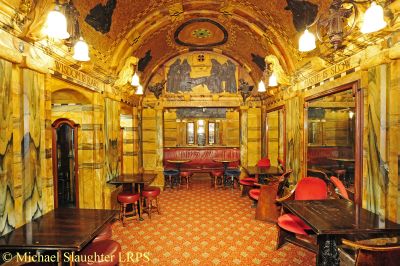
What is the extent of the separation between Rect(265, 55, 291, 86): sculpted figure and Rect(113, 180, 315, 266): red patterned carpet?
11.5ft

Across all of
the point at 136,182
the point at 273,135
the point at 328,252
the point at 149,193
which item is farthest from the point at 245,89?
the point at 328,252

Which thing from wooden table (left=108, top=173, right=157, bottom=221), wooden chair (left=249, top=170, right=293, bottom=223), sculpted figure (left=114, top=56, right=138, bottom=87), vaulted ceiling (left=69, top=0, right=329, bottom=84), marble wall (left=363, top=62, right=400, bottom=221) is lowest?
wooden chair (left=249, top=170, right=293, bottom=223)

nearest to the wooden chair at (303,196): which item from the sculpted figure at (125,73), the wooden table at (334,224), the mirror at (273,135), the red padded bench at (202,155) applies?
the wooden table at (334,224)

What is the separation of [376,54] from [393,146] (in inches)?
51.0

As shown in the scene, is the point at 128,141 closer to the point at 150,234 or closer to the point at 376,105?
the point at 150,234

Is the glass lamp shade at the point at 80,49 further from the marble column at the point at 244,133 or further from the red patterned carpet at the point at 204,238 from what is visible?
the marble column at the point at 244,133

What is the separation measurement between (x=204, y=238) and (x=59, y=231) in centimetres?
265

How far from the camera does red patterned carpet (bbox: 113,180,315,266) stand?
3.79m

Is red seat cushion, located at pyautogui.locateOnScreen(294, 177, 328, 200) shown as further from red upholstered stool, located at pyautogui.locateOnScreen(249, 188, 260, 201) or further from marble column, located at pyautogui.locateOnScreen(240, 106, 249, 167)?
marble column, located at pyautogui.locateOnScreen(240, 106, 249, 167)

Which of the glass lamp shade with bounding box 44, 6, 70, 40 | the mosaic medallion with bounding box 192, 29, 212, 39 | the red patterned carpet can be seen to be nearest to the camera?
the glass lamp shade with bounding box 44, 6, 70, 40

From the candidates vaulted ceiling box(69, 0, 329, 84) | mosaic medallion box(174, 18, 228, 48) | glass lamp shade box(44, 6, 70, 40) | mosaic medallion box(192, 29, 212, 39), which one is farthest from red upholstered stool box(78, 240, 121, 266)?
mosaic medallion box(192, 29, 212, 39)

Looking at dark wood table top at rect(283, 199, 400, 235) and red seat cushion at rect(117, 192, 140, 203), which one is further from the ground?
dark wood table top at rect(283, 199, 400, 235)

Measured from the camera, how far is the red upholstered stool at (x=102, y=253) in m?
2.61

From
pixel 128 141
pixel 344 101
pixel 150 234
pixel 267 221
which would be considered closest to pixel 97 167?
pixel 150 234
